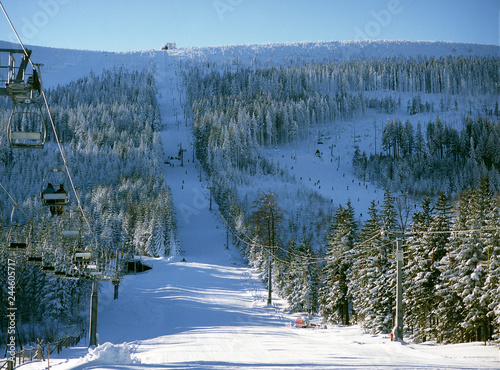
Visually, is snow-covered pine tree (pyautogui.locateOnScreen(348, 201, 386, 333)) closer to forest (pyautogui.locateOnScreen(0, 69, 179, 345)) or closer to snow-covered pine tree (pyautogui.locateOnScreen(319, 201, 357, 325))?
snow-covered pine tree (pyautogui.locateOnScreen(319, 201, 357, 325))

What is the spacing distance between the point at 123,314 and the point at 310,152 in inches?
4874

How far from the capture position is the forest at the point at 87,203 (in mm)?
43250

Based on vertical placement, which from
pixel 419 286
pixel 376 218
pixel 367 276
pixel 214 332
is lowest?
pixel 214 332

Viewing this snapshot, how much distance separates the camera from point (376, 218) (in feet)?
111

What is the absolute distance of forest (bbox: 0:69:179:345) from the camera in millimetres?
43250

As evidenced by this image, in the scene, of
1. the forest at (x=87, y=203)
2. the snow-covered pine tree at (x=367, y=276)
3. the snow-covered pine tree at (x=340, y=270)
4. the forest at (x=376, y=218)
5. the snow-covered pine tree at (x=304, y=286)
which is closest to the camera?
the forest at (x=376, y=218)

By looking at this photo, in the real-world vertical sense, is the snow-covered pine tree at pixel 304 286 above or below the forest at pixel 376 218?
below

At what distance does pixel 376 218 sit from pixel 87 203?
87647mm

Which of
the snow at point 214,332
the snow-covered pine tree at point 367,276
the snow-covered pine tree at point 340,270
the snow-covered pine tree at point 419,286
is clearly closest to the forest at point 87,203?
the snow at point 214,332

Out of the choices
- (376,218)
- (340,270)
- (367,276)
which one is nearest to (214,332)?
(367,276)

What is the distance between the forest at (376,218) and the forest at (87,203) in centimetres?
1718

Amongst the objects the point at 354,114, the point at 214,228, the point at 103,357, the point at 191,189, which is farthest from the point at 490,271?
the point at 354,114

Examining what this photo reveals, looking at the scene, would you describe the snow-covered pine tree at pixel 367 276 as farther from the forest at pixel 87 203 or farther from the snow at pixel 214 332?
the forest at pixel 87 203

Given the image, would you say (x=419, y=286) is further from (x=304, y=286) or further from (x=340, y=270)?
(x=304, y=286)
